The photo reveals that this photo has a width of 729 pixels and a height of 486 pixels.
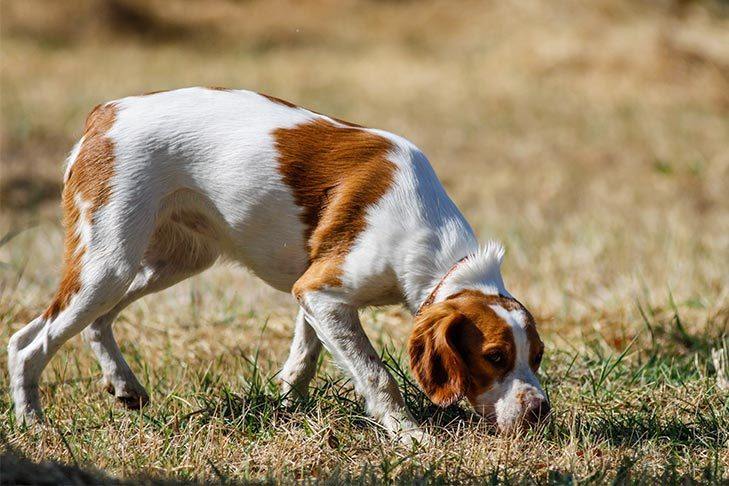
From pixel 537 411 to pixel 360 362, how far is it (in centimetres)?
62

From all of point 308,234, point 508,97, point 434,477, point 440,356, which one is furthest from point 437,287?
point 508,97

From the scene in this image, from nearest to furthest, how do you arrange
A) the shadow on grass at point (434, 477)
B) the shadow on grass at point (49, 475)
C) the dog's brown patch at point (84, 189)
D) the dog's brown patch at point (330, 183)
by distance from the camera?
the shadow on grass at point (49, 475) → the shadow on grass at point (434, 477) → the dog's brown patch at point (330, 183) → the dog's brown patch at point (84, 189)

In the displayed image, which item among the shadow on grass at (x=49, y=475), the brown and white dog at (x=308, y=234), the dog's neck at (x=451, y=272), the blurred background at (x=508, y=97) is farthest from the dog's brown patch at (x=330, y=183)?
the blurred background at (x=508, y=97)

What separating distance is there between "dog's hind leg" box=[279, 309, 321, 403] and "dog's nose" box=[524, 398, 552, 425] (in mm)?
904

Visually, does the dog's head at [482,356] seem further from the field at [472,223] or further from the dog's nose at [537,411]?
the field at [472,223]

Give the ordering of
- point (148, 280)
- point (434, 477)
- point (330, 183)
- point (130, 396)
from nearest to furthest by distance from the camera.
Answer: point (434, 477) < point (330, 183) < point (130, 396) < point (148, 280)

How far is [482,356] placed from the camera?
11.4ft

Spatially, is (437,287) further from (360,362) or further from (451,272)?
(360,362)

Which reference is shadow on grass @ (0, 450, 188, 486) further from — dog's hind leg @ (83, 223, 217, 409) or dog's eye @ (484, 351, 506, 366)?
dog's eye @ (484, 351, 506, 366)

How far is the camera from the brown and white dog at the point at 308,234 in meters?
3.49

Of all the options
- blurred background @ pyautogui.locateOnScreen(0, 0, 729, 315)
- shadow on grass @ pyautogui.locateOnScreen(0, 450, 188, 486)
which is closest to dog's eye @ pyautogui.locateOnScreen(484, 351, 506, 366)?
shadow on grass @ pyautogui.locateOnScreen(0, 450, 188, 486)

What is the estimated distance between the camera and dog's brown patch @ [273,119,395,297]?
3.67 m

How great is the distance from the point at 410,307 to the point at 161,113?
111 cm

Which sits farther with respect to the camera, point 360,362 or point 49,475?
point 360,362
